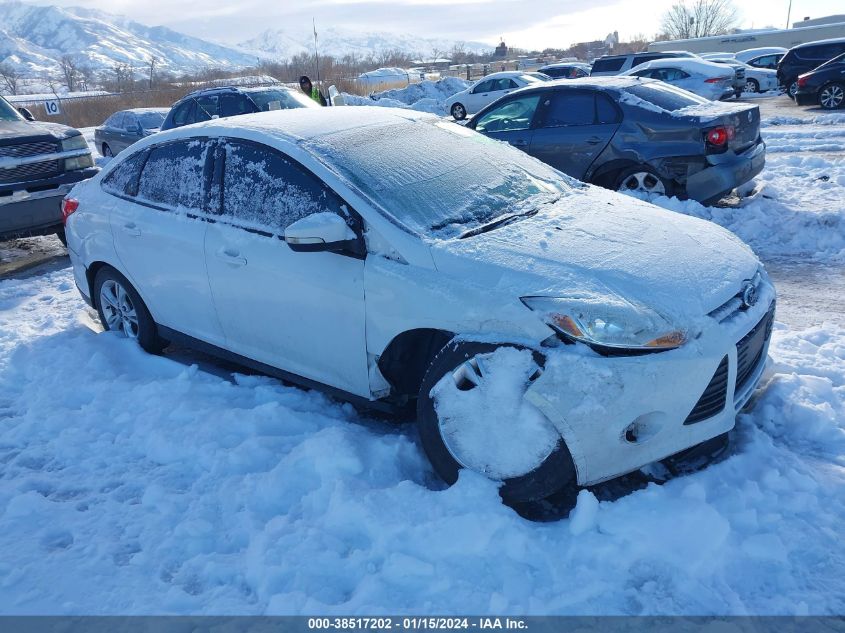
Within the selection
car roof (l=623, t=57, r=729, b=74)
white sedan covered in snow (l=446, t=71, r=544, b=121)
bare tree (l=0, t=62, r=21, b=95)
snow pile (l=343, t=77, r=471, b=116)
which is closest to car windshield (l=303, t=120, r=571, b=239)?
car roof (l=623, t=57, r=729, b=74)

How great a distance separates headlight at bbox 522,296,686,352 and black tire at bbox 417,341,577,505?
0.61 feet

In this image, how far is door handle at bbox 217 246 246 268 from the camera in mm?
3822

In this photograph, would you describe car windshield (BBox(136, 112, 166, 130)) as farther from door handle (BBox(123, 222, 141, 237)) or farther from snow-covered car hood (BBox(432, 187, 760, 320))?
snow-covered car hood (BBox(432, 187, 760, 320))

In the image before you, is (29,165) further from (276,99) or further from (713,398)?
(713,398)

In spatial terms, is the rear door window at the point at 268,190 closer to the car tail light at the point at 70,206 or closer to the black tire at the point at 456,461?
the black tire at the point at 456,461

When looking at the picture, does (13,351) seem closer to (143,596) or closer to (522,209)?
(143,596)

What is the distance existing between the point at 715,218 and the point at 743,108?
149cm

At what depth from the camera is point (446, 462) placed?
3.03 m

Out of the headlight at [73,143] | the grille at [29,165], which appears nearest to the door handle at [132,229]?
the grille at [29,165]

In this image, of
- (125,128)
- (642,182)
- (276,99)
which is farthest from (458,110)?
(642,182)

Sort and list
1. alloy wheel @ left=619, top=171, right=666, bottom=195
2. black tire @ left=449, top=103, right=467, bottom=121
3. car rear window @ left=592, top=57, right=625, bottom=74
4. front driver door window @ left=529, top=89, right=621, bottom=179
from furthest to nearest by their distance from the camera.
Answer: black tire @ left=449, top=103, right=467, bottom=121
car rear window @ left=592, top=57, right=625, bottom=74
front driver door window @ left=529, top=89, right=621, bottom=179
alloy wheel @ left=619, top=171, right=666, bottom=195

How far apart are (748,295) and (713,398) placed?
607 millimetres

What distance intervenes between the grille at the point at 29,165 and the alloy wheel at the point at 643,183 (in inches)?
265

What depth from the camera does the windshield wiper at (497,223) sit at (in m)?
3.34
